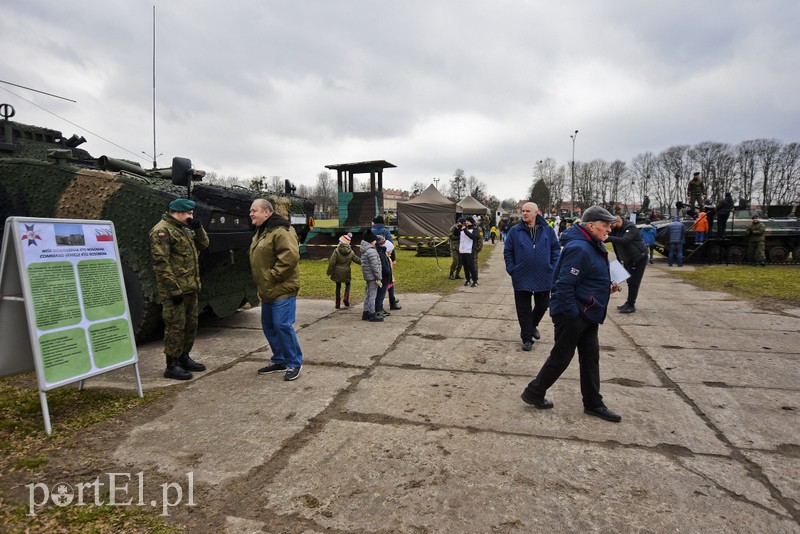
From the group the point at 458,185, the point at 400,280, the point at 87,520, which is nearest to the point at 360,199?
the point at 400,280

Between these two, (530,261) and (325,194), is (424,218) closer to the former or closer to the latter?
(530,261)

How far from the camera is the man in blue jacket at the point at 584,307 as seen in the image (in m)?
3.46

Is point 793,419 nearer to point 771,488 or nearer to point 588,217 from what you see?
point 771,488

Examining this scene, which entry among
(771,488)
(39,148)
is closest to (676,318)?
(771,488)

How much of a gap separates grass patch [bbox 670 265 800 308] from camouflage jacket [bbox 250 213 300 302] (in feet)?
28.3

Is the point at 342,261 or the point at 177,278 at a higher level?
the point at 177,278

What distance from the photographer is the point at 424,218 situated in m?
22.6

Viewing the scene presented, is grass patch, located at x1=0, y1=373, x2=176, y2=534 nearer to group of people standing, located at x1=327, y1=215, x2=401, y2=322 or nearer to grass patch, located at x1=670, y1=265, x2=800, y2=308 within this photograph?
group of people standing, located at x1=327, y1=215, x2=401, y2=322

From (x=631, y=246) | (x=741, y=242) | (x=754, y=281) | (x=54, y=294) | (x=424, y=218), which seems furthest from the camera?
(x=424, y=218)

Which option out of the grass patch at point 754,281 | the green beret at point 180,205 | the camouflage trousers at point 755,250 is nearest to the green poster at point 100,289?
the green beret at point 180,205

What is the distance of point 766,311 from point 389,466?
7.96 meters

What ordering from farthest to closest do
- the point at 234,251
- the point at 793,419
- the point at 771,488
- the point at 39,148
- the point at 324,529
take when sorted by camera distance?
1. the point at 39,148
2. the point at 234,251
3. the point at 793,419
4. the point at 771,488
5. the point at 324,529

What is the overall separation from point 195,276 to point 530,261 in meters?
3.63

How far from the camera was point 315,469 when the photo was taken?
276 cm
